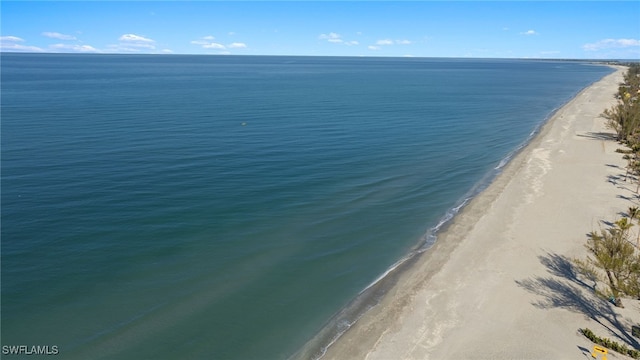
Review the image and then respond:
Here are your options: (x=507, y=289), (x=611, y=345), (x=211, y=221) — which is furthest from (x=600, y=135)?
(x=211, y=221)

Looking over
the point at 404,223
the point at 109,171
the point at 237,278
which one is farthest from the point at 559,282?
the point at 109,171

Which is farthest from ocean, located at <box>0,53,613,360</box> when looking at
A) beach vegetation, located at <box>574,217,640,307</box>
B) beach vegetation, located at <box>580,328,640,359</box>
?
beach vegetation, located at <box>574,217,640,307</box>

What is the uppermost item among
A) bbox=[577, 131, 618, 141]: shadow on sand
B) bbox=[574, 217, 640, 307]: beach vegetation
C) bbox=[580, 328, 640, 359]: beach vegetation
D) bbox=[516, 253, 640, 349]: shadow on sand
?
bbox=[577, 131, 618, 141]: shadow on sand

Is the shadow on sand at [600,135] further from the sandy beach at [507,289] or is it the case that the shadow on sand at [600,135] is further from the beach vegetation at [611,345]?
the beach vegetation at [611,345]

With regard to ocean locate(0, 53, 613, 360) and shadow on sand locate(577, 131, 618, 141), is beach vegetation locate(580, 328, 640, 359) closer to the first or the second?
ocean locate(0, 53, 613, 360)

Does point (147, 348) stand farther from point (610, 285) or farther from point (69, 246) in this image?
point (610, 285)

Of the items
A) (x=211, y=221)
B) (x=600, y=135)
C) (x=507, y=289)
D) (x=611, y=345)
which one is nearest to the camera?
(x=611, y=345)

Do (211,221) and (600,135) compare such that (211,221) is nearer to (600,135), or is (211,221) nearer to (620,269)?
(620,269)
